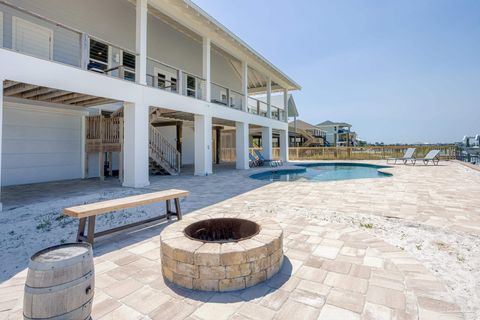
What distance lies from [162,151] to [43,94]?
4.89m

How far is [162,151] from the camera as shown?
11656 mm

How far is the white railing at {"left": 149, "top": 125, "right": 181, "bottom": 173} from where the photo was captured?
11.1m

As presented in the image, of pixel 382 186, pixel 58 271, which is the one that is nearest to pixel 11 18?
pixel 58 271

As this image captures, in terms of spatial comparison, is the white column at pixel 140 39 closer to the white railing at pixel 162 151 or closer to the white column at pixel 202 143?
the white railing at pixel 162 151

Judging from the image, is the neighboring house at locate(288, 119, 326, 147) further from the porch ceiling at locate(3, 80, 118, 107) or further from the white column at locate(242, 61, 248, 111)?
the porch ceiling at locate(3, 80, 118, 107)

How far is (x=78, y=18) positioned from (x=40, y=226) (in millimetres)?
9098

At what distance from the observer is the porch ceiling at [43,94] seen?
6.98 m

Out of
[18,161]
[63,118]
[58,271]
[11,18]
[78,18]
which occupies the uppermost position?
[78,18]

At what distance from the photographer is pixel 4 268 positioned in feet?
9.72

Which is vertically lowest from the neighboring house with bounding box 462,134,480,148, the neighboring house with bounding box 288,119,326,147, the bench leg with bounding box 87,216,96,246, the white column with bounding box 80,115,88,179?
the bench leg with bounding box 87,216,96,246

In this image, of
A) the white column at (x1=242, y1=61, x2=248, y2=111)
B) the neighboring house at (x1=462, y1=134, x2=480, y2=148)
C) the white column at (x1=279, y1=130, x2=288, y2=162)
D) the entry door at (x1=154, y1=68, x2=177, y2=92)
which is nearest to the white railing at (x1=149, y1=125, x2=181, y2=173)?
the entry door at (x1=154, y1=68, x2=177, y2=92)

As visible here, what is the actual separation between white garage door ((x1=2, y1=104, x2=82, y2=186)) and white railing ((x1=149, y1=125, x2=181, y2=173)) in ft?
9.92

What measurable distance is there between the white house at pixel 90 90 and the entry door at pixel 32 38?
31mm

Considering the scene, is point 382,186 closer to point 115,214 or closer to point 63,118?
point 115,214
